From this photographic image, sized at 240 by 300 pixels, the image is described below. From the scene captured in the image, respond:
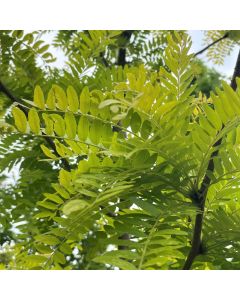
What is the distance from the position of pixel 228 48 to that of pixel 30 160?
1.40 m

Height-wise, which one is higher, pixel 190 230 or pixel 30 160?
pixel 30 160

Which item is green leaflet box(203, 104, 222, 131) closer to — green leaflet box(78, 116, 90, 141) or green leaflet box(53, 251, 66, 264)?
green leaflet box(78, 116, 90, 141)

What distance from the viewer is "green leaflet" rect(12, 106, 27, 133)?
800mm

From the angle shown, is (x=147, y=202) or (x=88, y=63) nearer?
(x=147, y=202)

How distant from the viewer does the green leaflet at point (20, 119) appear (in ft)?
2.62

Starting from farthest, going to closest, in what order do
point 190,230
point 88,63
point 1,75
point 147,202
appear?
point 1,75 < point 88,63 < point 190,230 < point 147,202

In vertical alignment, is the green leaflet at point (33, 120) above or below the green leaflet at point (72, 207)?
above

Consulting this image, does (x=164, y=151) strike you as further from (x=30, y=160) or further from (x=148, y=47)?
(x=148, y=47)

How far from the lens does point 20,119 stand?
811mm

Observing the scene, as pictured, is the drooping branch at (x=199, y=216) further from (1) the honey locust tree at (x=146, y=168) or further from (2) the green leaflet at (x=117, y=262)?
(2) the green leaflet at (x=117, y=262)

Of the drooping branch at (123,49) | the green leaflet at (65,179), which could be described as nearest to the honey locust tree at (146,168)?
the green leaflet at (65,179)
